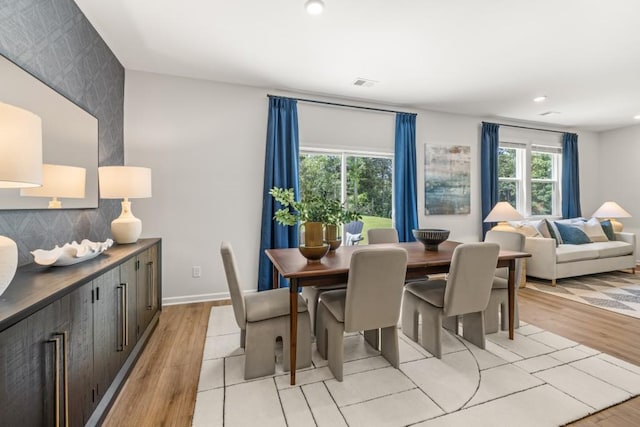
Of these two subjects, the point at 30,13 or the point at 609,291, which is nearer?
the point at 30,13

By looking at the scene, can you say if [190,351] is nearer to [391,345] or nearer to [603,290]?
[391,345]

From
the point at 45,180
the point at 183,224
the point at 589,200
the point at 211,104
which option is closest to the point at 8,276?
the point at 45,180

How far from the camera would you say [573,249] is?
4184 millimetres

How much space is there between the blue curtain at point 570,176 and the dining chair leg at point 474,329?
190 inches

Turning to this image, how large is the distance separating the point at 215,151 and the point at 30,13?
1.88m

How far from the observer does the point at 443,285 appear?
7.88 feet

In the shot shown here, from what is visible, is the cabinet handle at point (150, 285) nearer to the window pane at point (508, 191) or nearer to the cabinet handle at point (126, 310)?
the cabinet handle at point (126, 310)

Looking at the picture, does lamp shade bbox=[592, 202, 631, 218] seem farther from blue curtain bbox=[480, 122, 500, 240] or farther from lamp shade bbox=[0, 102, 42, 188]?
lamp shade bbox=[0, 102, 42, 188]

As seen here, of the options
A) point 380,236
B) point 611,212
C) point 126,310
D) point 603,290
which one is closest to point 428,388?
point 380,236

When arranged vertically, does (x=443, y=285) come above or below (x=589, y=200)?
below

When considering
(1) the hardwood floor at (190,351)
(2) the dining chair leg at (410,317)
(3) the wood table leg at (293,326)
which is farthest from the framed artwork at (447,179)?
(3) the wood table leg at (293,326)

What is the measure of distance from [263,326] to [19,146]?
59.5 inches

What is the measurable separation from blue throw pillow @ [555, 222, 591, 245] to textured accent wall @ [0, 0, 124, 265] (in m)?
6.23

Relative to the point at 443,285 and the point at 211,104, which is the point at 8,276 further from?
the point at 211,104
